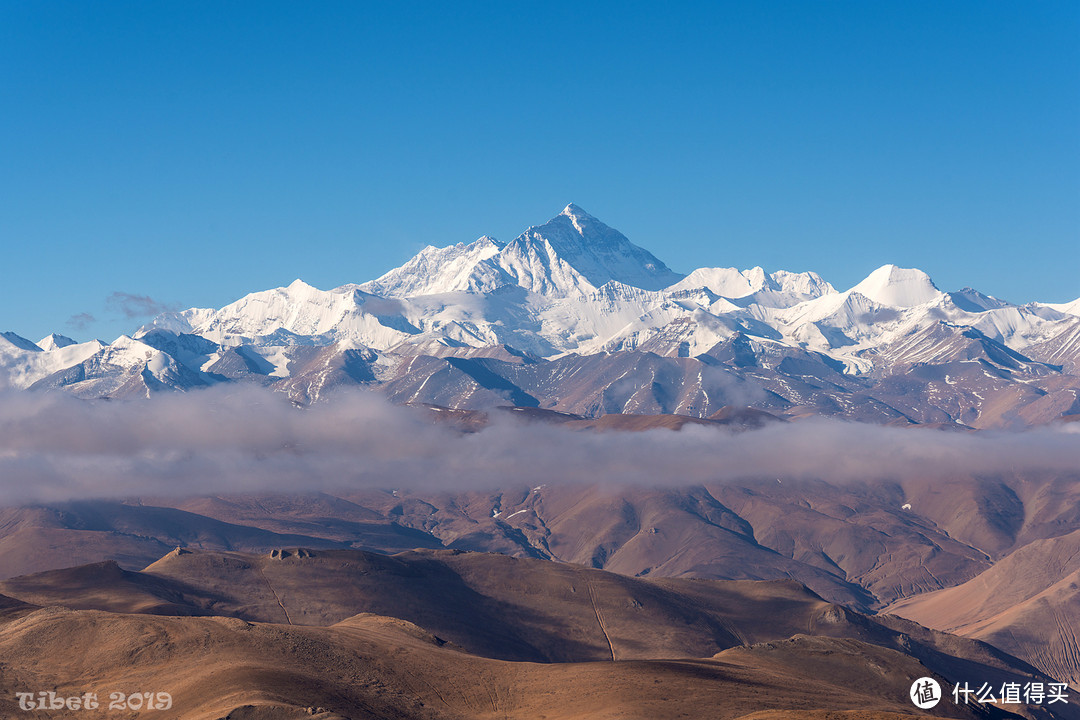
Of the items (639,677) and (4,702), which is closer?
(4,702)

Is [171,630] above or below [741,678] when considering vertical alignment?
above

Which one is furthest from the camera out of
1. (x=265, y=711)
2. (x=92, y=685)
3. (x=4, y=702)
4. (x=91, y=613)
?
(x=91, y=613)

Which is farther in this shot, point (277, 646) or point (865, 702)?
point (865, 702)

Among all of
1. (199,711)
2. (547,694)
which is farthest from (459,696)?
(199,711)

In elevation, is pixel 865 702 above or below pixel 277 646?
below


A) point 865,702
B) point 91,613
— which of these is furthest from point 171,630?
point 865,702

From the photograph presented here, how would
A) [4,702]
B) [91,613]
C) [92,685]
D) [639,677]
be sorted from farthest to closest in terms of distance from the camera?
1. [91,613]
2. [639,677]
3. [92,685]
4. [4,702]

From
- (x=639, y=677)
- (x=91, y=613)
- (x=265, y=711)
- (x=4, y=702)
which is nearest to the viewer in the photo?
(x=265, y=711)

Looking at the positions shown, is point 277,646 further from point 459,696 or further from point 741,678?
point 741,678

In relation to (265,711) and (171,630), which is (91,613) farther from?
(265,711)
